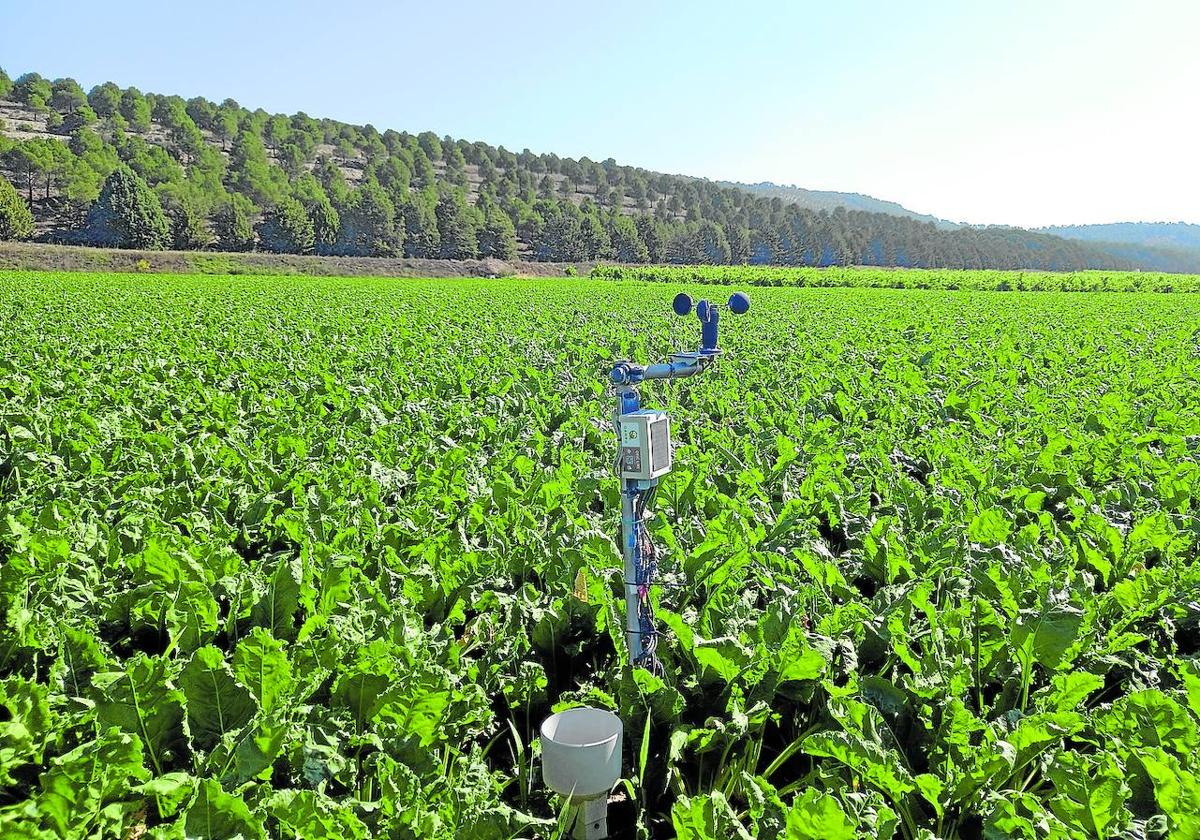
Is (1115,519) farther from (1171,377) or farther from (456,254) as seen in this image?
(456,254)

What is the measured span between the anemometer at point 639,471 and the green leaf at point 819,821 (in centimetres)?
118

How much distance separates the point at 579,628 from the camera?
379cm

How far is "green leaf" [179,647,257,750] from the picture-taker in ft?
8.75

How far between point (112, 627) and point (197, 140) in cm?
12965

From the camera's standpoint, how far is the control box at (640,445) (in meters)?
3.01

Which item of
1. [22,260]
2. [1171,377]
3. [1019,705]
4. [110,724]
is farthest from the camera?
[22,260]

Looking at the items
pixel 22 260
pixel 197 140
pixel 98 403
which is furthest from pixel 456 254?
pixel 98 403

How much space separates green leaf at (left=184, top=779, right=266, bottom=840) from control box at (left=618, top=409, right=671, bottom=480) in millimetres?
1732

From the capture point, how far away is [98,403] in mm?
8008

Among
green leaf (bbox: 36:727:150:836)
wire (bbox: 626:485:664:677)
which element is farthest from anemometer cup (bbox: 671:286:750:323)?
green leaf (bbox: 36:727:150:836)

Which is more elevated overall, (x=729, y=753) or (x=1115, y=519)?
(x=1115, y=519)

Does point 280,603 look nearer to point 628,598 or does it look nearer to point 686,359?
point 628,598

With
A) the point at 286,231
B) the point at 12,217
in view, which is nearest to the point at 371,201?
the point at 286,231

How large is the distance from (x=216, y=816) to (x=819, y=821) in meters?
1.73
